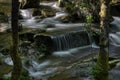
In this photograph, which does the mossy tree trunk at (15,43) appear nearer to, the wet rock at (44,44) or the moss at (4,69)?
the moss at (4,69)

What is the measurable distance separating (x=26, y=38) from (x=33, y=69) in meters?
2.93

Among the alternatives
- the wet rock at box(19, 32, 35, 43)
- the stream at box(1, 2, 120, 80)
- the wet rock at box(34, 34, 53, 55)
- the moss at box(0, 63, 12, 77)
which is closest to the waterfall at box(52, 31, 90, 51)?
the stream at box(1, 2, 120, 80)

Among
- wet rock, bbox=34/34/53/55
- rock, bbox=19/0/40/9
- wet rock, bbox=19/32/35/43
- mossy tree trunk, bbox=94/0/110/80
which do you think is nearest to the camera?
mossy tree trunk, bbox=94/0/110/80

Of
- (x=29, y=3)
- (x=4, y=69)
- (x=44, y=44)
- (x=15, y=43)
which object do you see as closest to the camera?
(x=15, y=43)

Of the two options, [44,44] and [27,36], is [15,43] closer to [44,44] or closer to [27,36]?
[44,44]

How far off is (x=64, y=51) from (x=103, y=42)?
6.53m

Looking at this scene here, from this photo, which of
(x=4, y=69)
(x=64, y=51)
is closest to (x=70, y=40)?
(x=64, y=51)

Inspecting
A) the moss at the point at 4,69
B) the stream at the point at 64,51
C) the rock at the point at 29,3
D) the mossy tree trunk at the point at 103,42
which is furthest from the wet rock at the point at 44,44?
the rock at the point at 29,3

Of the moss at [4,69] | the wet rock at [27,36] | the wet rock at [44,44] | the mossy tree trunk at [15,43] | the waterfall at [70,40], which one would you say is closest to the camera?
the mossy tree trunk at [15,43]

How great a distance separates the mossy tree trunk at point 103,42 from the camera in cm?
724

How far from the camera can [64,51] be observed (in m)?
13.9

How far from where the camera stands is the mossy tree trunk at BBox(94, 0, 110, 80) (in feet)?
23.8

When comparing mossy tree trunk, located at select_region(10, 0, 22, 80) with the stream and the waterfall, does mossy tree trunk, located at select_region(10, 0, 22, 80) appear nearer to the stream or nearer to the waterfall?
the stream

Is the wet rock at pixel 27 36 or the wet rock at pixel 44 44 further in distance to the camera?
the wet rock at pixel 27 36
